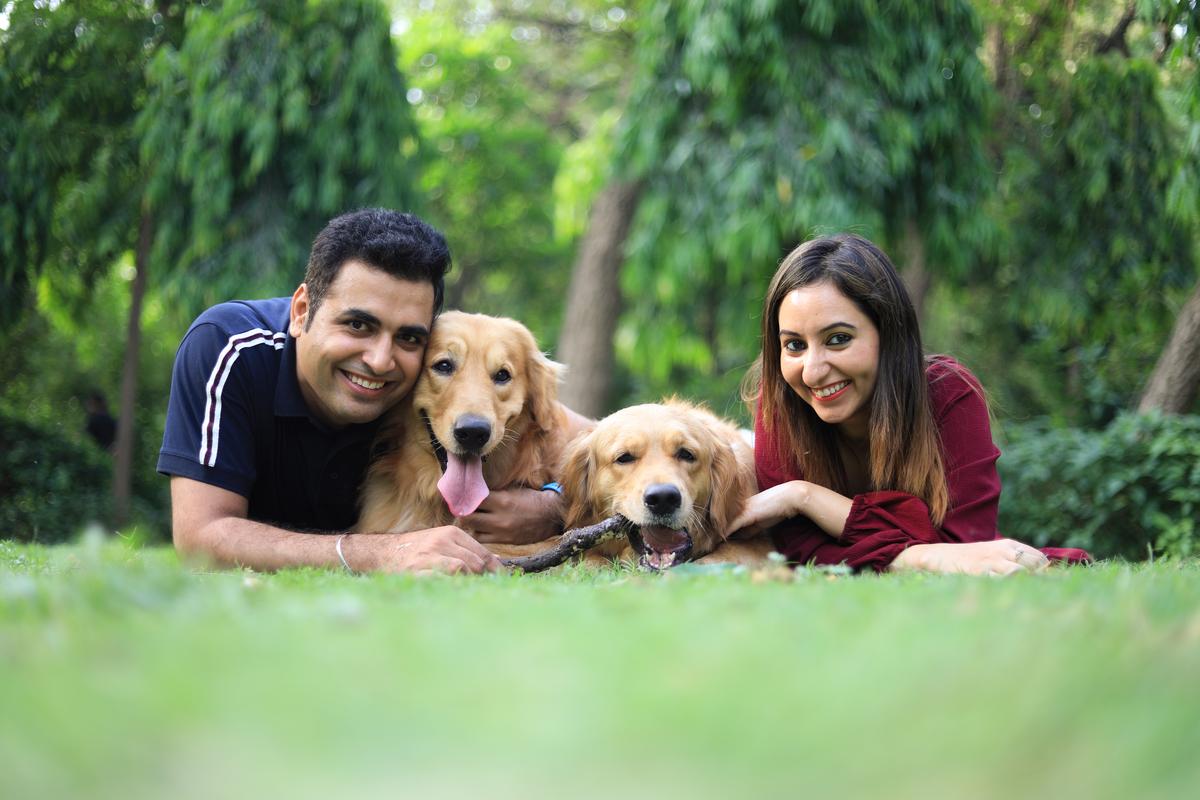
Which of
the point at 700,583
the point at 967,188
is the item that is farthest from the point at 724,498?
the point at 967,188

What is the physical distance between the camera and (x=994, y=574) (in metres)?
3.78

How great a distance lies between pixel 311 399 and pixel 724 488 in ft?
6.36

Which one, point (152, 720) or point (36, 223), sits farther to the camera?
point (36, 223)

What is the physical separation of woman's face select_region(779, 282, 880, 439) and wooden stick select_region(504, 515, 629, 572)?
3.51ft

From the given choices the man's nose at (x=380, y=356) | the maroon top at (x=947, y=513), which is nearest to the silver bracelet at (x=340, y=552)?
the man's nose at (x=380, y=356)

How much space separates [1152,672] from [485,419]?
3.07 m

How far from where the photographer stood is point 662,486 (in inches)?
174

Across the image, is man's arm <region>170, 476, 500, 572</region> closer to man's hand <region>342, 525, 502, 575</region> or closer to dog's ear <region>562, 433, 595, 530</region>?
man's hand <region>342, 525, 502, 575</region>

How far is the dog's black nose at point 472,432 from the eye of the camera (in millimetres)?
4473

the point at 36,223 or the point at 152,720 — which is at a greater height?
the point at 36,223

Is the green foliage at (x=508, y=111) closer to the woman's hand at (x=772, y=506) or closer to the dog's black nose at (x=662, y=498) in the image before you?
the woman's hand at (x=772, y=506)

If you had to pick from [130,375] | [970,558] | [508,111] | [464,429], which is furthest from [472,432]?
[508,111]

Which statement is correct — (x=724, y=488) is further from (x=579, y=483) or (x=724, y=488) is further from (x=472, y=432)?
(x=472, y=432)

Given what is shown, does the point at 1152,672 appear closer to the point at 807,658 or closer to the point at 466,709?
the point at 807,658
